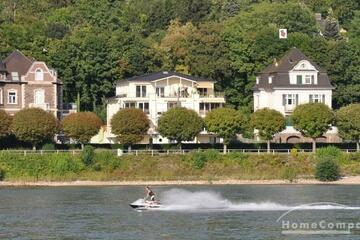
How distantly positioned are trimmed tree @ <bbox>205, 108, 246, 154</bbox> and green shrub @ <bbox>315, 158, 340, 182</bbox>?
8.77 meters

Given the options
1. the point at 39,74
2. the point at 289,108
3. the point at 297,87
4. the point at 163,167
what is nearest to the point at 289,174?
the point at 163,167

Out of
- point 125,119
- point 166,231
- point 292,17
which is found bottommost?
point 166,231

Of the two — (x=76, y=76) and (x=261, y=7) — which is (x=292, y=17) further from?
(x=76, y=76)

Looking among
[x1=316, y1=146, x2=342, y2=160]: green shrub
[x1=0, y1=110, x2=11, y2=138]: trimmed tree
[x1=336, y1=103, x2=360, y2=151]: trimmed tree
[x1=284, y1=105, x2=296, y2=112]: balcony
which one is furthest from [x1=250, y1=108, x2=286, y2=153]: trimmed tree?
[x1=0, y1=110, x2=11, y2=138]: trimmed tree

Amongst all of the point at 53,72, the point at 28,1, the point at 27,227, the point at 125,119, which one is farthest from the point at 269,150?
the point at 28,1

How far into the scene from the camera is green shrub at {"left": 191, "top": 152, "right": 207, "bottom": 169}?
96.1m

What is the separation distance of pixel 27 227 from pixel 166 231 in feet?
23.5

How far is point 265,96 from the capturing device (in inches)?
4604

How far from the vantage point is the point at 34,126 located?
98.5 metres

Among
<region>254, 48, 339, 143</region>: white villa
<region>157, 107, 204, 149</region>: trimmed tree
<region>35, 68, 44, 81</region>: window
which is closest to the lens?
<region>157, 107, 204, 149</region>: trimmed tree

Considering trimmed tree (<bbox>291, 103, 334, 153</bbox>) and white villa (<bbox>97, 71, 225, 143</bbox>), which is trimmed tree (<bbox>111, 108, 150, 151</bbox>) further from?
trimmed tree (<bbox>291, 103, 334, 153</bbox>)

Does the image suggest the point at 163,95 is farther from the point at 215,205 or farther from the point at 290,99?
the point at 215,205

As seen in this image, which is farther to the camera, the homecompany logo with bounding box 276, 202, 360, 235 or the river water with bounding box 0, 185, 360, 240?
the river water with bounding box 0, 185, 360, 240

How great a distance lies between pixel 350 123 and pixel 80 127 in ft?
68.6
